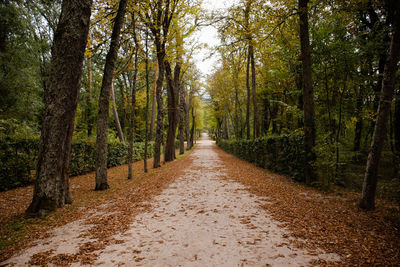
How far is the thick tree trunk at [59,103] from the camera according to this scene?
164 inches

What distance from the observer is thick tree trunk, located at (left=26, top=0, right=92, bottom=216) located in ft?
13.7

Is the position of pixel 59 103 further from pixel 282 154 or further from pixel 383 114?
pixel 282 154

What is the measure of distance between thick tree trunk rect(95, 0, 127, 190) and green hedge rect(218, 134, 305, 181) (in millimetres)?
7431

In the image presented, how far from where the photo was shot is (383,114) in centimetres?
414

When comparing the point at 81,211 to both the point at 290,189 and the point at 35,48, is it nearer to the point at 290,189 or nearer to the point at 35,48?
the point at 290,189

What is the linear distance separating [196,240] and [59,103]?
4.18 metres

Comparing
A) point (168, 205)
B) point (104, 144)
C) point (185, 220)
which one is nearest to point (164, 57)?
point (104, 144)

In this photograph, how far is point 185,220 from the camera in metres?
3.89

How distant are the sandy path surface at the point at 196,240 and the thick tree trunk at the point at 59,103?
44.6 inches

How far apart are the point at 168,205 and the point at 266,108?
19985 mm

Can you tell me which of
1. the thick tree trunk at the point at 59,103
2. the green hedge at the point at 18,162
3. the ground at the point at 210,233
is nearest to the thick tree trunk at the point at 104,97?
the ground at the point at 210,233

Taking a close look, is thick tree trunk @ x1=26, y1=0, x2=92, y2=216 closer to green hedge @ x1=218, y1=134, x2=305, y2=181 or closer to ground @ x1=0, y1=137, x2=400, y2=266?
ground @ x1=0, y1=137, x2=400, y2=266

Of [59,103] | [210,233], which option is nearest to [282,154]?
[210,233]

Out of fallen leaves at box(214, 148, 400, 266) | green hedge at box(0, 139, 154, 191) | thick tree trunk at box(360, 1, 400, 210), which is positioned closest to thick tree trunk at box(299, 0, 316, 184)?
fallen leaves at box(214, 148, 400, 266)
